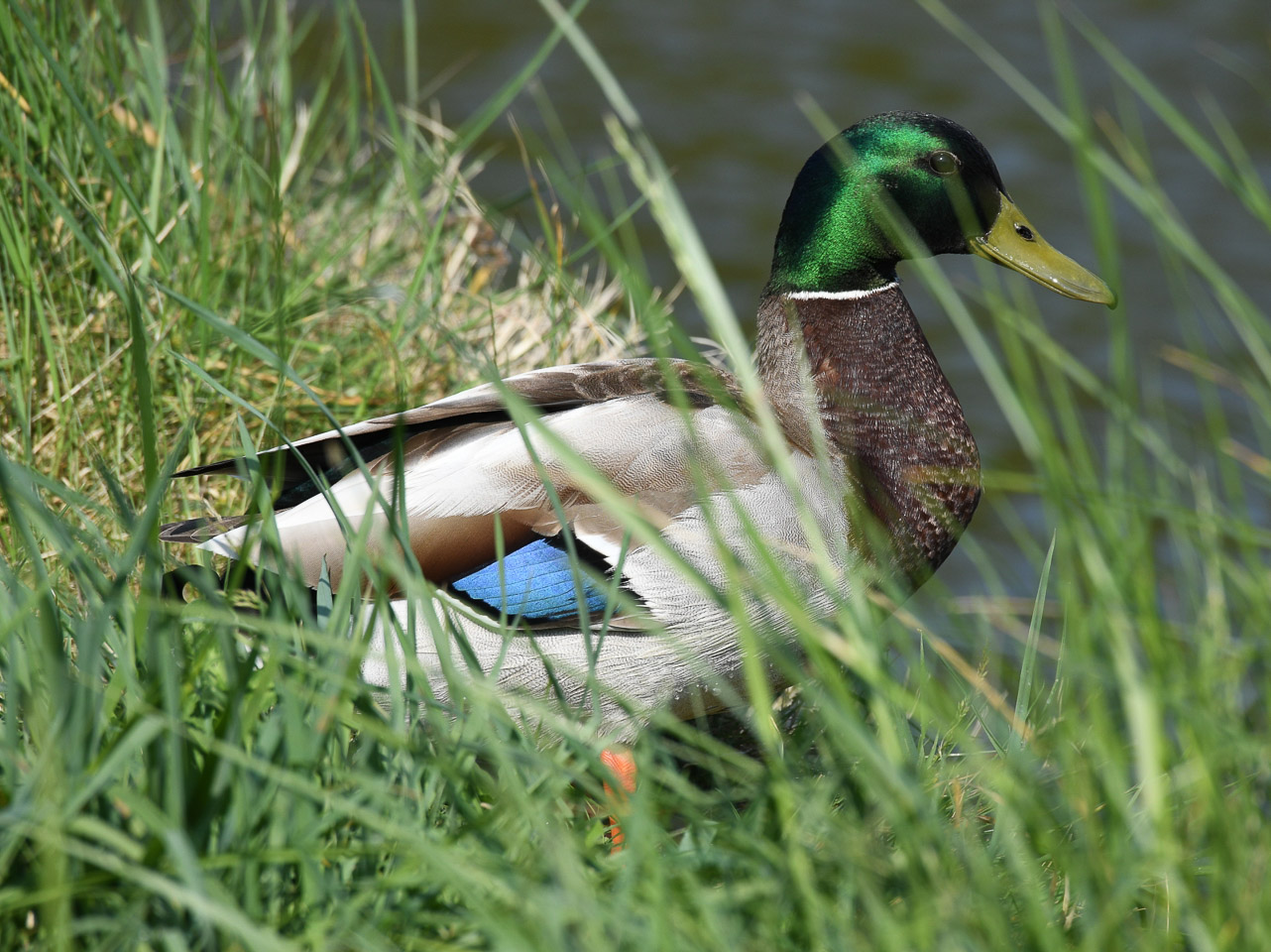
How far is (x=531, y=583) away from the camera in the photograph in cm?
256

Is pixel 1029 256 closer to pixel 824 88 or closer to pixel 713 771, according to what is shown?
pixel 713 771

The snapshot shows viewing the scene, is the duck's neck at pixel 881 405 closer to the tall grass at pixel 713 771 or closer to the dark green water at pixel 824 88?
the tall grass at pixel 713 771

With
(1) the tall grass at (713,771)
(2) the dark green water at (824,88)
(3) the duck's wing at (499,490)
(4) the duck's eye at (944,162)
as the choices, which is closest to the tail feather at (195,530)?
(3) the duck's wing at (499,490)

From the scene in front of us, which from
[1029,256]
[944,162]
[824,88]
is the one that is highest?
[944,162]

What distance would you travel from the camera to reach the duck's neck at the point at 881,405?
9.29ft

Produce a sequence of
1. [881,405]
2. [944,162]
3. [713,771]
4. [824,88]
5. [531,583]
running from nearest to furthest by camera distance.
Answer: [713,771] → [531,583] → [881,405] → [944,162] → [824,88]

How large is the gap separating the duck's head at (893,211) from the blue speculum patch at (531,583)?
1.00 meters

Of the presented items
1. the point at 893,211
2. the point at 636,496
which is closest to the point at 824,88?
the point at 893,211

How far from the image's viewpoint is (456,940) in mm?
1543

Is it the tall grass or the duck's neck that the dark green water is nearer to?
the duck's neck

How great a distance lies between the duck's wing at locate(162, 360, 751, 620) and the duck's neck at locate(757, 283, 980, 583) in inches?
12.5

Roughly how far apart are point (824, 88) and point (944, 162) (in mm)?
5423

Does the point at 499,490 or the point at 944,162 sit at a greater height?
the point at 944,162

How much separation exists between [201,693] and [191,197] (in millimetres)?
1815
